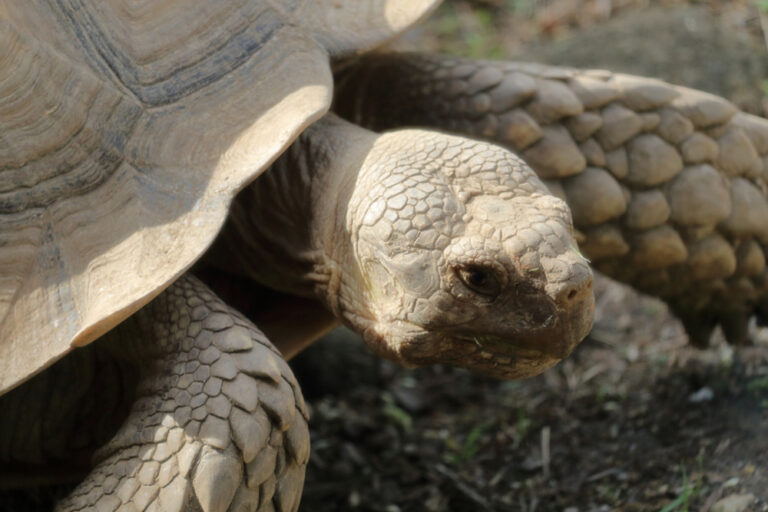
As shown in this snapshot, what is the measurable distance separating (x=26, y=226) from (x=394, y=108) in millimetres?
1429

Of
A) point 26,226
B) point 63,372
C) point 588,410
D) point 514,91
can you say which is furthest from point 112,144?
point 588,410

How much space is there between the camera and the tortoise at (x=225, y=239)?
2.12 m

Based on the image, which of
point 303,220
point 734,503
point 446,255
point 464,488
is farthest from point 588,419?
point 446,255

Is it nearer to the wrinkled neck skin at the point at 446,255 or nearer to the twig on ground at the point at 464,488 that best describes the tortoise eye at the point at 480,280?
the wrinkled neck skin at the point at 446,255

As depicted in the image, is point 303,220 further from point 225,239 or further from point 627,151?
point 627,151

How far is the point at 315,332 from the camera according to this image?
9.10ft

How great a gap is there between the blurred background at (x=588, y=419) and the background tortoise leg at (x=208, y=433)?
101cm

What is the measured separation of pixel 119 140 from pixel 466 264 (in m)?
0.95

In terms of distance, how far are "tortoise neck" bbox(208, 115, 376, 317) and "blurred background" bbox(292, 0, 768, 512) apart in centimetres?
91

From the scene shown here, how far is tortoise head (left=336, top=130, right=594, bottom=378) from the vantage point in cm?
208

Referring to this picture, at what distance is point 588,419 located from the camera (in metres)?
3.44

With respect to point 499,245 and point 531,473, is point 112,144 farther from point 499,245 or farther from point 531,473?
point 531,473

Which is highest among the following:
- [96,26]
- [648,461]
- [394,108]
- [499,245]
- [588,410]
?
[96,26]

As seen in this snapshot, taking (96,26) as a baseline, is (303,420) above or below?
below
